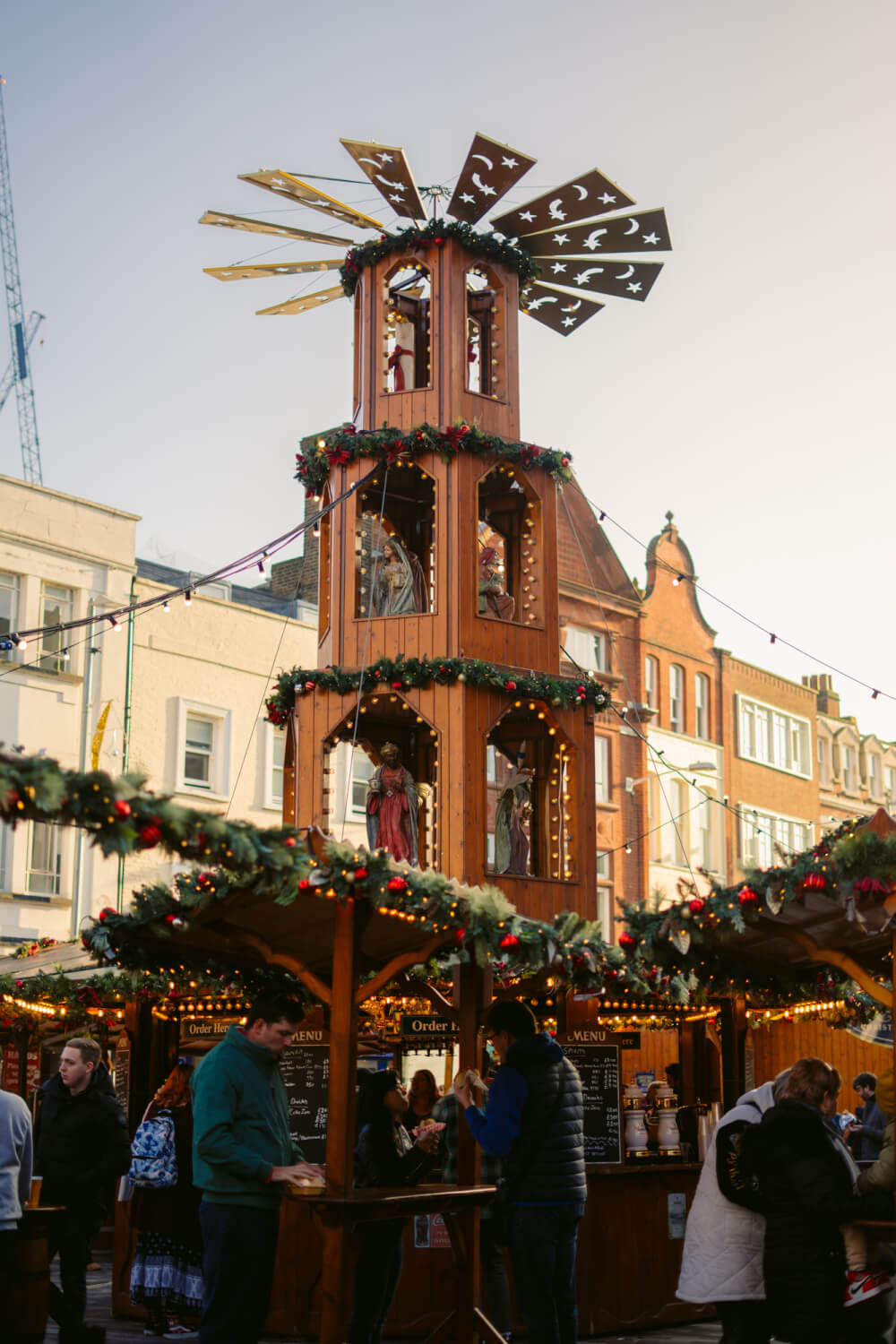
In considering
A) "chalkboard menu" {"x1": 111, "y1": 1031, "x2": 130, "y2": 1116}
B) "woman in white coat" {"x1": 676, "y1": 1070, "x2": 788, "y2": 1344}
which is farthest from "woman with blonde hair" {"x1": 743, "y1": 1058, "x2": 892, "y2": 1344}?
"chalkboard menu" {"x1": 111, "y1": 1031, "x2": 130, "y2": 1116}

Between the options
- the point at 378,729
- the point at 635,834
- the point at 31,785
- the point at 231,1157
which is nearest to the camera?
the point at 31,785

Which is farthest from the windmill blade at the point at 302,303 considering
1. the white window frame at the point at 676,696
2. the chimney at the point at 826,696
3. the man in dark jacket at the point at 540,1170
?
the chimney at the point at 826,696

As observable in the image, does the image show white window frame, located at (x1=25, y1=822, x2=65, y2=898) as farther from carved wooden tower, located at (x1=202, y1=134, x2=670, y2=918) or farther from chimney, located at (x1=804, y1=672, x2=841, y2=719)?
chimney, located at (x1=804, y1=672, x2=841, y2=719)

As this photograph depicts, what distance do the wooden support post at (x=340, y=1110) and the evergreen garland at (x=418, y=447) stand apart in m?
7.91

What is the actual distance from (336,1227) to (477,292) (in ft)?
37.0

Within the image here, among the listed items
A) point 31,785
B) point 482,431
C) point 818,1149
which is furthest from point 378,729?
point 31,785

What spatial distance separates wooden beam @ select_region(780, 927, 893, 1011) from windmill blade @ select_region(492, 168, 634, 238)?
32.0 feet

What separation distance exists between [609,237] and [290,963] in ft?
34.1

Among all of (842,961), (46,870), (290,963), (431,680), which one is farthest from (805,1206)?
(46,870)

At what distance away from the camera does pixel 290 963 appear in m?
8.58

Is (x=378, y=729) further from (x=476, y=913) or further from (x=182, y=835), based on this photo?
(x=182, y=835)

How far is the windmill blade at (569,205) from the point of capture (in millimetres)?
16062

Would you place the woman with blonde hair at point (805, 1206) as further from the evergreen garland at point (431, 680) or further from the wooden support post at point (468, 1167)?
the evergreen garland at point (431, 680)

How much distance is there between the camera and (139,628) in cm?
2920
